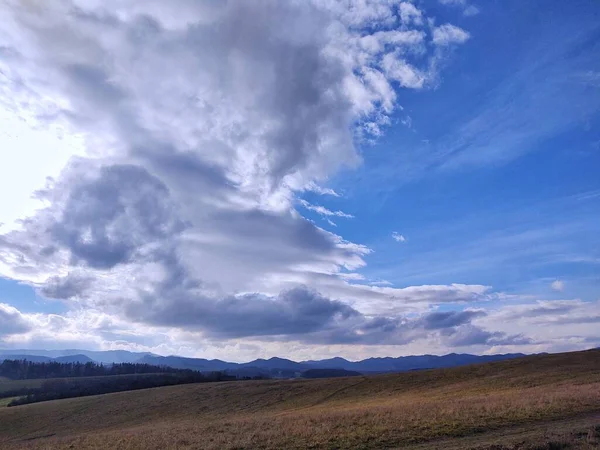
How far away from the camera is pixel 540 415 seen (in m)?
23.5

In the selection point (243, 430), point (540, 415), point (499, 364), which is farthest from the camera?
point (499, 364)

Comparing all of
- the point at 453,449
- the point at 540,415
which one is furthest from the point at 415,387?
the point at 453,449

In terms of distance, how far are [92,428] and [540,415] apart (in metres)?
47.7

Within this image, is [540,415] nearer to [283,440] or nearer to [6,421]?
[283,440]

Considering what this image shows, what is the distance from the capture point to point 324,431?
23.7 m

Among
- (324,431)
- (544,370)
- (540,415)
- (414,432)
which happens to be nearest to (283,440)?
(324,431)

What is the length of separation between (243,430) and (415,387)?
3411 centimetres

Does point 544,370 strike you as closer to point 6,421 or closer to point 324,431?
point 324,431

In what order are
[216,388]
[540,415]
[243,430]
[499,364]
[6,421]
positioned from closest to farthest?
[540,415]
[243,430]
[6,421]
[499,364]
[216,388]

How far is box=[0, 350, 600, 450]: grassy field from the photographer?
20453 mm

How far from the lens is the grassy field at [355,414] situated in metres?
20.5

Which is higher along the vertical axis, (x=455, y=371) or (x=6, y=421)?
(x=455, y=371)

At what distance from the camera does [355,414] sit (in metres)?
30.0

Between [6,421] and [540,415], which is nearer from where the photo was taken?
[540,415]
